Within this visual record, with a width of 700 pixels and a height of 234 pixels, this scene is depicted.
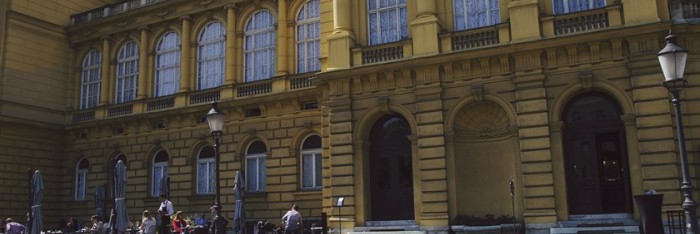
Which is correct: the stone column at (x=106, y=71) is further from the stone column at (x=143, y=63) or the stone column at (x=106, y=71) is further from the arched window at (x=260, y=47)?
the arched window at (x=260, y=47)

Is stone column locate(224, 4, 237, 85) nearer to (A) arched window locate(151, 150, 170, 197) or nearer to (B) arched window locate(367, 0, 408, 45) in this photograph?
(A) arched window locate(151, 150, 170, 197)

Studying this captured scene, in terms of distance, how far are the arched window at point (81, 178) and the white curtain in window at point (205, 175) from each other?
23.8 feet

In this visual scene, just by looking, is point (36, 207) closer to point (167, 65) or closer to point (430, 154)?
point (167, 65)

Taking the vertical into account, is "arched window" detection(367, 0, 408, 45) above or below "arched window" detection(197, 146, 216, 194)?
above

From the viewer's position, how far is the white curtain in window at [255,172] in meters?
28.0

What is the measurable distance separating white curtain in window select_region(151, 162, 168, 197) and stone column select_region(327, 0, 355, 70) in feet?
38.1

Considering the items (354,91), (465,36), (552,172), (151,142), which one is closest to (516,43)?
(465,36)

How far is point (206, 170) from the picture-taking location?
96.8ft

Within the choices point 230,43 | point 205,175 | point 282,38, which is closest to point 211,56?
point 230,43

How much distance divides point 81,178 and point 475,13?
21989 millimetres

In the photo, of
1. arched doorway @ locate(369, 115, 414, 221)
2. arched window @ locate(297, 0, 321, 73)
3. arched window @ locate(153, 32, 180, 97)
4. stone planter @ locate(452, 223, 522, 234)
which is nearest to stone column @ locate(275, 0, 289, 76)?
arched window @ locate(297, 0, 321, 73)

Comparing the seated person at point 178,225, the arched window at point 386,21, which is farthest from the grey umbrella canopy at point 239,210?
the arched window at point 386,21

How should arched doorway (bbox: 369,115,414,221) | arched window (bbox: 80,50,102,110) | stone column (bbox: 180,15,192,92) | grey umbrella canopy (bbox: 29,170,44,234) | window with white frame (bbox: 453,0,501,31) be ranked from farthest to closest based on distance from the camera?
arched window (bbox: 80,50,102,110) → stone column (bbox: 180,15,192,92) → arched doorway (bbox: 369,115,414,221) → window with white frame (bbox: 453,0,501,31) → grey umbrella canopy (bbox: 29,170,44,234)

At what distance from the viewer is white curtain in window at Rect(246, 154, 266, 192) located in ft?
91.9
